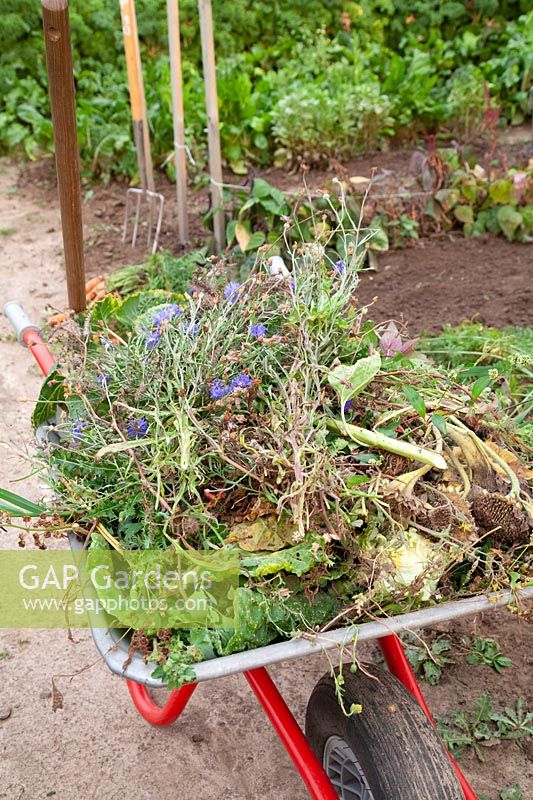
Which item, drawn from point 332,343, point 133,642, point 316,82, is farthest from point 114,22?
point 133,642

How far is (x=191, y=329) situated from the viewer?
5.31 feet

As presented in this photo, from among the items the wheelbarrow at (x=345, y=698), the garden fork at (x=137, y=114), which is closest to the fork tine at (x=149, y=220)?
the garden fork at (x=137, y=114)

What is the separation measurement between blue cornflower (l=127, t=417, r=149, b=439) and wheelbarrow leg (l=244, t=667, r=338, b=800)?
1.63 feet

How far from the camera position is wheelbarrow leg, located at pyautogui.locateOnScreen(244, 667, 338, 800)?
1.45 meters

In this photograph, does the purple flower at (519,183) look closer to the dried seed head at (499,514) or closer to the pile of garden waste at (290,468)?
the pile of garden waste at (290,468)

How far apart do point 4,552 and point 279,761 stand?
43.3 inches

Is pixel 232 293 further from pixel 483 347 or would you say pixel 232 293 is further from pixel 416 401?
pixel 483 347

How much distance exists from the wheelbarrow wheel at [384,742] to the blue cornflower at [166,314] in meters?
0.82

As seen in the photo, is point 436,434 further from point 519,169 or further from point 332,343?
point 519,169

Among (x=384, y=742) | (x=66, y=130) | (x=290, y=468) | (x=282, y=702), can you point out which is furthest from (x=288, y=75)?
(x=384, y=742)

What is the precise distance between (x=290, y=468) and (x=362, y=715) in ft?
1.61

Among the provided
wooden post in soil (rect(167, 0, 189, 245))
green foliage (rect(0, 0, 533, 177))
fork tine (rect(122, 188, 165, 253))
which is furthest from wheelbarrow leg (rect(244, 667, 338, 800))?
green foliage (rect(0, 0, 533, 177))

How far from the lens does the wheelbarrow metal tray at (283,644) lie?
4.09 feet

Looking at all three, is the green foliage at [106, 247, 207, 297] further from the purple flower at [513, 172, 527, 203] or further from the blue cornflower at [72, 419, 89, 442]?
the blue cornflower at [72, 419, 89, 442]
